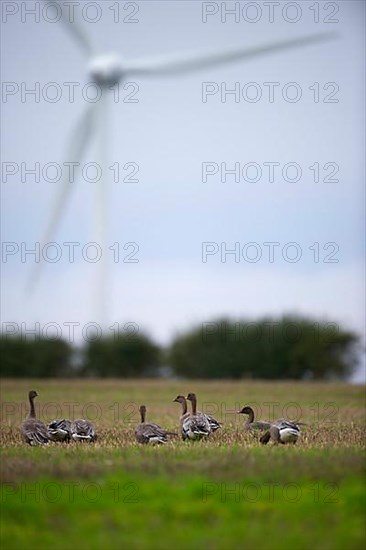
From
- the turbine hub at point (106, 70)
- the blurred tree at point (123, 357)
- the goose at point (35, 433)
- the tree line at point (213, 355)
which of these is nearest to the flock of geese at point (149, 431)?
the goose at point (35, 433)

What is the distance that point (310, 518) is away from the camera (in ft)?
42.4

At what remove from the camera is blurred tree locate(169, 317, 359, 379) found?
7688 centimetres

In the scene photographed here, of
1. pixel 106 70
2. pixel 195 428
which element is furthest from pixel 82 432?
pixel 106 70

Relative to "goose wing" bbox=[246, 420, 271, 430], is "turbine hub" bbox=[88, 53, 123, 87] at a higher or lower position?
higher

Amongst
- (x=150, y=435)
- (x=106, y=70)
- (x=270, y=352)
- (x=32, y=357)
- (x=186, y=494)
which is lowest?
(x=186, y=494)

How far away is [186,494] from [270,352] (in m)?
63.8

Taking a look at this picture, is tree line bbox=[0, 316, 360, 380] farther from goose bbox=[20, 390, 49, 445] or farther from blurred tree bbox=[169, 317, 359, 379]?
goose bbox=[20, 390, 49, 445]

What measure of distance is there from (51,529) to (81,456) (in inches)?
157

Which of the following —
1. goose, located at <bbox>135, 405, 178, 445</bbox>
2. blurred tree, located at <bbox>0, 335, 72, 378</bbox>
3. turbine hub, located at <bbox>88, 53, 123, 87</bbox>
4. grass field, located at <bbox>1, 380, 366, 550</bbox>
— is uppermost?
turbine hub, located at <bbox>88, 53, 123, 87</bbox>

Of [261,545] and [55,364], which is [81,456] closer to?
[261,545]

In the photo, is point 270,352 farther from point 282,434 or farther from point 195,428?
point 282,434

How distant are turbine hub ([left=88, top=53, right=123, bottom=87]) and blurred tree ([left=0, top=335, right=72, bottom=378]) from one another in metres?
46.5

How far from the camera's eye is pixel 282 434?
60.4 feet

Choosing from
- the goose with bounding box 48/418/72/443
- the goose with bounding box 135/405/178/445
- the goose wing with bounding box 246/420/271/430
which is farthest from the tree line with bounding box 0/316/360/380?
the goose with bounding box 135/405/178/445
